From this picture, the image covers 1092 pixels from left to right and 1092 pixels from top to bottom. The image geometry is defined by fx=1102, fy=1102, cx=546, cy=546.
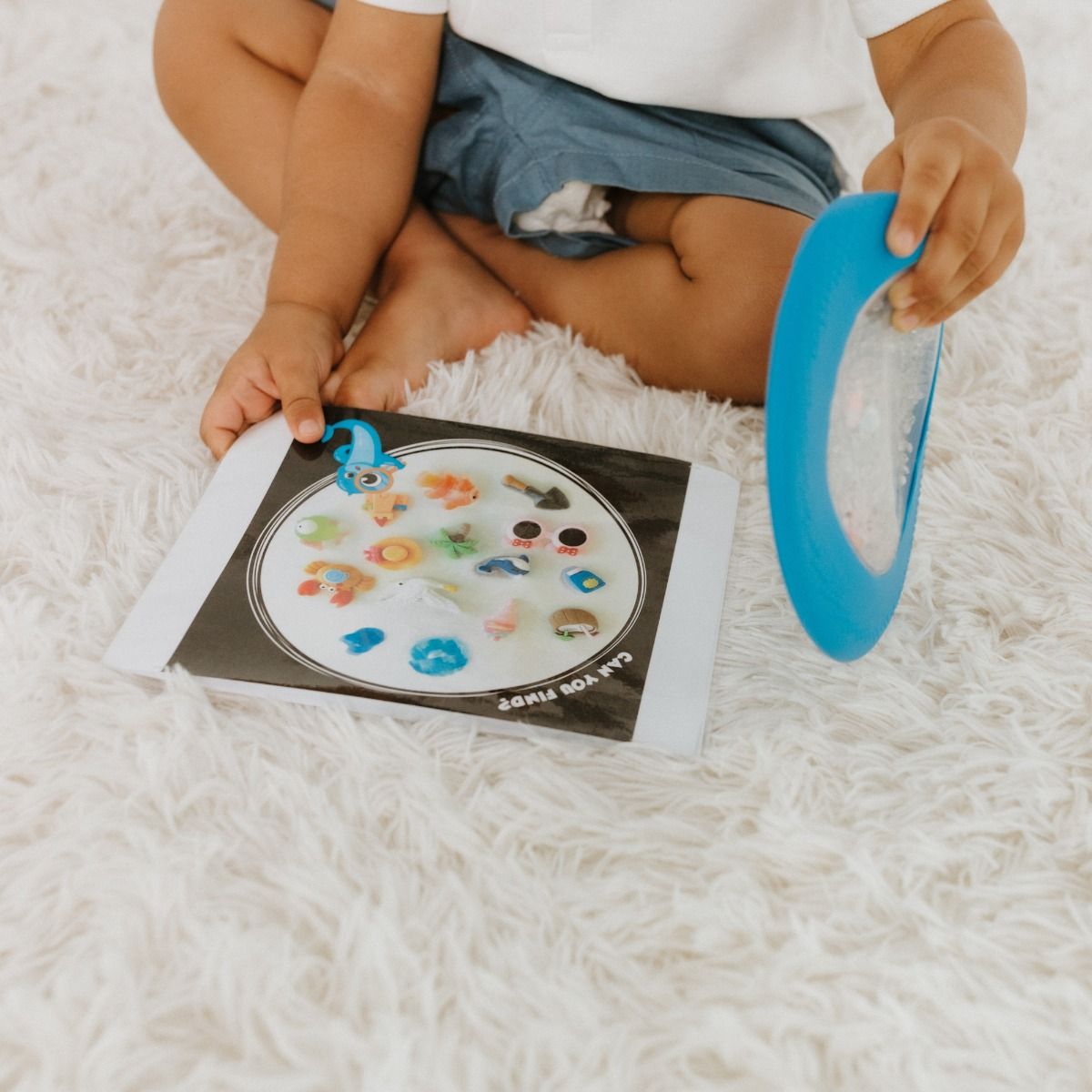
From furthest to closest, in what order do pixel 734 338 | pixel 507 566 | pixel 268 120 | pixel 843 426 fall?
1. pixel 268 120
2. pixel 734 338
3. pixel 507 566
4. pixel 843 426

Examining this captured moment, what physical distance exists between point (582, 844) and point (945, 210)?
0.26m

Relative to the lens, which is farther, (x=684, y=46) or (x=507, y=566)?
(x=684, y=46)

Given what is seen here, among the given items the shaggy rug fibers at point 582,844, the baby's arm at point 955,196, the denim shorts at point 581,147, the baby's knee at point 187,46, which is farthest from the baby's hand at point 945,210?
the baby's knee at point 187,46

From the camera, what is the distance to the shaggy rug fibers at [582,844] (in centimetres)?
34

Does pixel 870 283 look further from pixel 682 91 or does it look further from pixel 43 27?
pixel 43 27

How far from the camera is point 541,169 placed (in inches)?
26.0

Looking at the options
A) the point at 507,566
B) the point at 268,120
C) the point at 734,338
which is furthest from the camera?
the point at 268,120

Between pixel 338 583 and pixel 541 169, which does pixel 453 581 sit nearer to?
pixel 338 583

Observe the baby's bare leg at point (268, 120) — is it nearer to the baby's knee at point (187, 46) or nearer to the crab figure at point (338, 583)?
the baby's knee at point (187, 46)

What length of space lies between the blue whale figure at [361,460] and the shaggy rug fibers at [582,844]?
0.07 m

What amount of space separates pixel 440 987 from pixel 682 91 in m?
0.53

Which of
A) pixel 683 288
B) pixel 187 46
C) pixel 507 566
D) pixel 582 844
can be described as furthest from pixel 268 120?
pixel 582 844

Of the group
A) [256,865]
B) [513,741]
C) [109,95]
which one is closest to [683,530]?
[513,741]

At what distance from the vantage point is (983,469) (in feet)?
1.82
